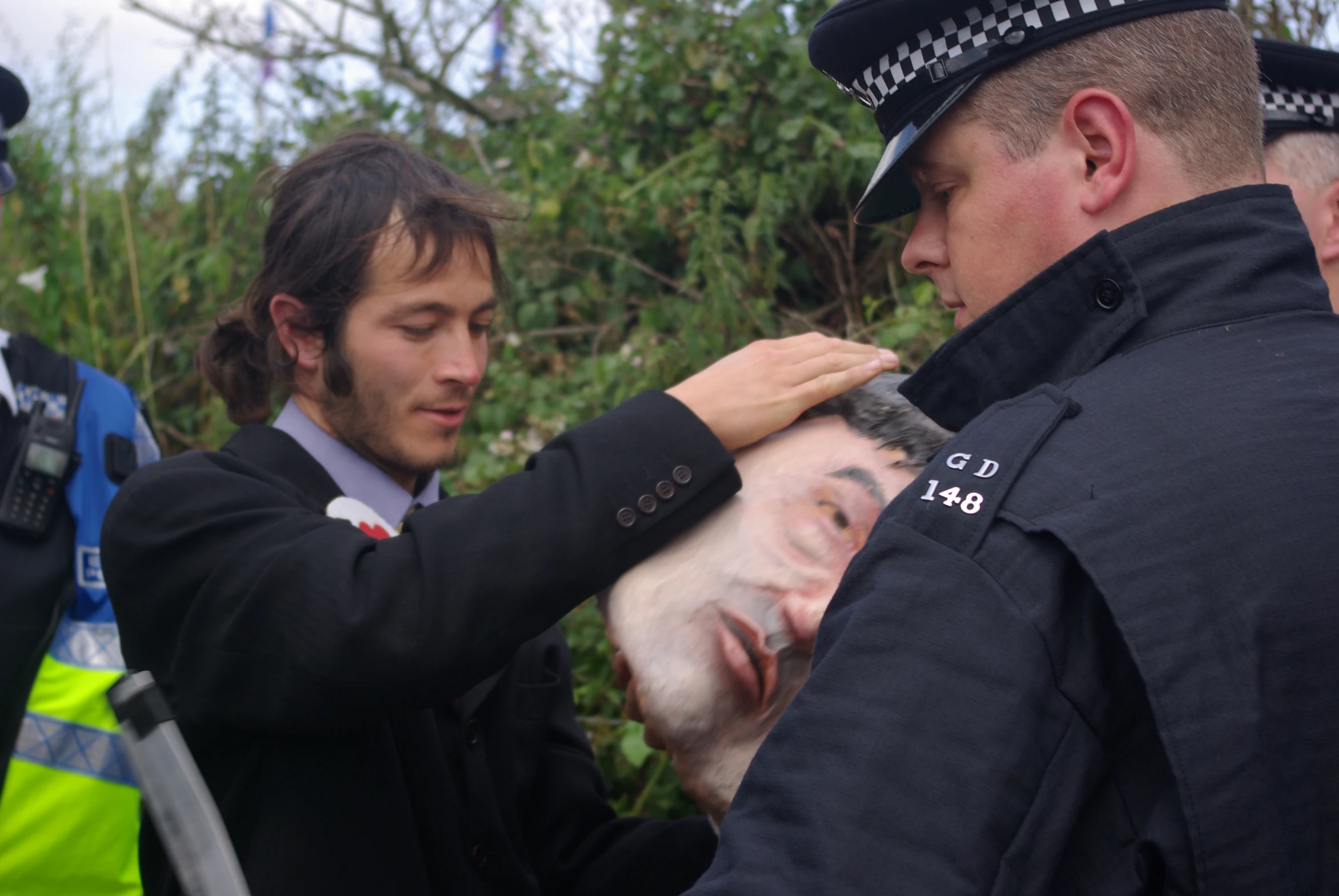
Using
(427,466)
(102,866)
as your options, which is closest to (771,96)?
(427,466)

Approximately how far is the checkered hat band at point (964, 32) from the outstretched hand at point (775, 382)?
0.31 metres

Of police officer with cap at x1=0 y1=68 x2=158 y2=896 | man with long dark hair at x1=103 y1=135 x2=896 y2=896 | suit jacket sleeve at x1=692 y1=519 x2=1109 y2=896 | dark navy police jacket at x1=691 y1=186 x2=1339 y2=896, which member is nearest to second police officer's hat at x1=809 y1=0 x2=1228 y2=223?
man with long dark hair at x1=103 y1=135 x2=896 y2=896

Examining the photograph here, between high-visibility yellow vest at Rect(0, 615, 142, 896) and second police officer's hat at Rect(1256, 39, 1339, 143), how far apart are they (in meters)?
2.44

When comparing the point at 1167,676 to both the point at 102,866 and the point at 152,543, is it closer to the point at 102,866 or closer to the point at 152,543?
the point at 152,543

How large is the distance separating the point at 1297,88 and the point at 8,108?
303 cm

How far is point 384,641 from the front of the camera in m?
1.30

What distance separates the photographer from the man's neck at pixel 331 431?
2.00 meters

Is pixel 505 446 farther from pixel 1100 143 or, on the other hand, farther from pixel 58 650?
pixel 1100 143

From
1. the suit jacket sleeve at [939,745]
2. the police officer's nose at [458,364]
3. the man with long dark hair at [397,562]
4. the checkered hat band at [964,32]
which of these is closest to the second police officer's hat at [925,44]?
the checkered hat band at [964,32]

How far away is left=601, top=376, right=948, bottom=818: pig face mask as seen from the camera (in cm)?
113

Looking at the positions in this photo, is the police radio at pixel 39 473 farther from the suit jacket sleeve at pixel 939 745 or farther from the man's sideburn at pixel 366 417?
the suit jacket sleeve at pixel 939 745

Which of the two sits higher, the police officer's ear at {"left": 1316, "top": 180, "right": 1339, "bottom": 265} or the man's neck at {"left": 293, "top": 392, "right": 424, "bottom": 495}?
the man's neck at {"left": 293, "top": 392, "right": 424, "bottom": 495}

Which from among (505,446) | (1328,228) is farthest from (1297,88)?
(505,446)

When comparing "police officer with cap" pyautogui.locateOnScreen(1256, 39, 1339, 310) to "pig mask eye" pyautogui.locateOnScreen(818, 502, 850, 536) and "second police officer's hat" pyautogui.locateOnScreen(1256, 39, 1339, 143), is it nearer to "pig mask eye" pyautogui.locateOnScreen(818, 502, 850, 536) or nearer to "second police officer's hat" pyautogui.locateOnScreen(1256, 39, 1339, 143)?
"second police officer's hat" pyautogui.locateOnScreen(1256, 39, 1339, 143)
